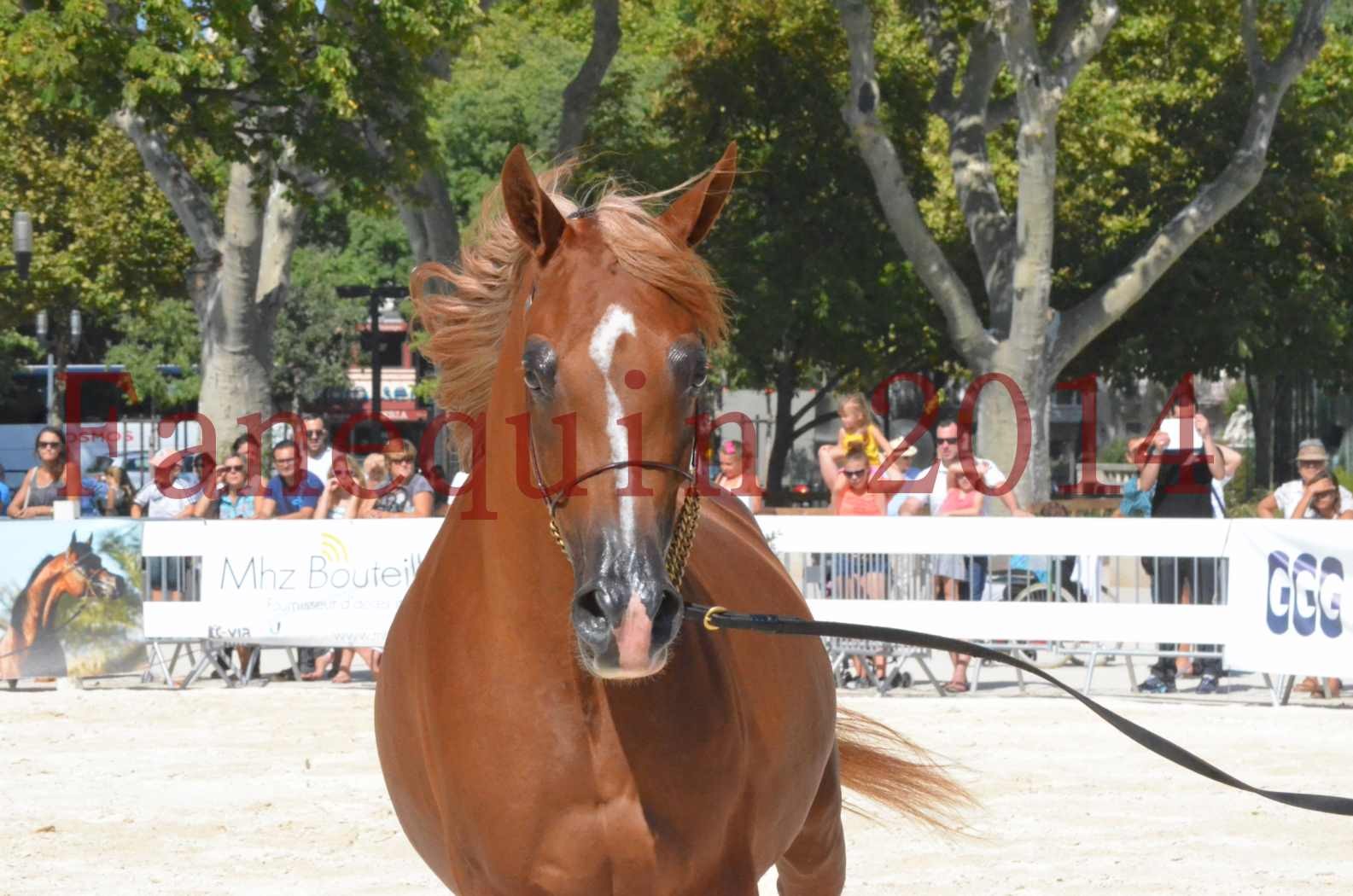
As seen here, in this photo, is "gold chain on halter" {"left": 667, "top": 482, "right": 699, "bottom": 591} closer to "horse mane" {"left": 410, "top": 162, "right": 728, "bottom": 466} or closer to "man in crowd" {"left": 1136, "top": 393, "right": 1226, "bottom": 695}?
"horse mane" {"left": 410, "top": 162, "right": 728, "bottom": 466}

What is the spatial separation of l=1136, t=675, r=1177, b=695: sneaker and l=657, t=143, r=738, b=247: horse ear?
355 inches

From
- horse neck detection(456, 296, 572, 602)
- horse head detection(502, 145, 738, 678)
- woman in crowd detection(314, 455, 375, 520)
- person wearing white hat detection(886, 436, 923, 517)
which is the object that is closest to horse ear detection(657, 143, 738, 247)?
horse head detection(502, 145, 738, 678)

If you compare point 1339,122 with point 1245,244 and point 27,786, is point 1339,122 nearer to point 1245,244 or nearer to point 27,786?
point 1245,244

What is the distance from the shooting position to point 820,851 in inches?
178

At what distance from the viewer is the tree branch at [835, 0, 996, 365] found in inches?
732

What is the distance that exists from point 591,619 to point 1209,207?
1809 cm

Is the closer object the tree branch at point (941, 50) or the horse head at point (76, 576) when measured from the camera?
the horse head at point (76, 576)

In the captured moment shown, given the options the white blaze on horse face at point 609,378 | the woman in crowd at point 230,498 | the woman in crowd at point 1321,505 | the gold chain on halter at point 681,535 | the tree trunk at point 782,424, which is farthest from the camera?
the tree trunk at point 782,424

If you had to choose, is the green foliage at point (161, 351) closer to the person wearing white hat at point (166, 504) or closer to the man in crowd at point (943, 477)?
the person wearing white hat at point (166, 504)

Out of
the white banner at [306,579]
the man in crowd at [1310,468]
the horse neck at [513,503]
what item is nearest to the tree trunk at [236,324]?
the white banner at [306,579]

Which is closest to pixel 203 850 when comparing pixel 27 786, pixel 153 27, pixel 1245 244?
pixel 27 786

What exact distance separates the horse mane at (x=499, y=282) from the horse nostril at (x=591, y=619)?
0.65 meters

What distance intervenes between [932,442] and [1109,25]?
18.1 metres

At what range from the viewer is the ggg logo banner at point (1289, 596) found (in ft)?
35.0
